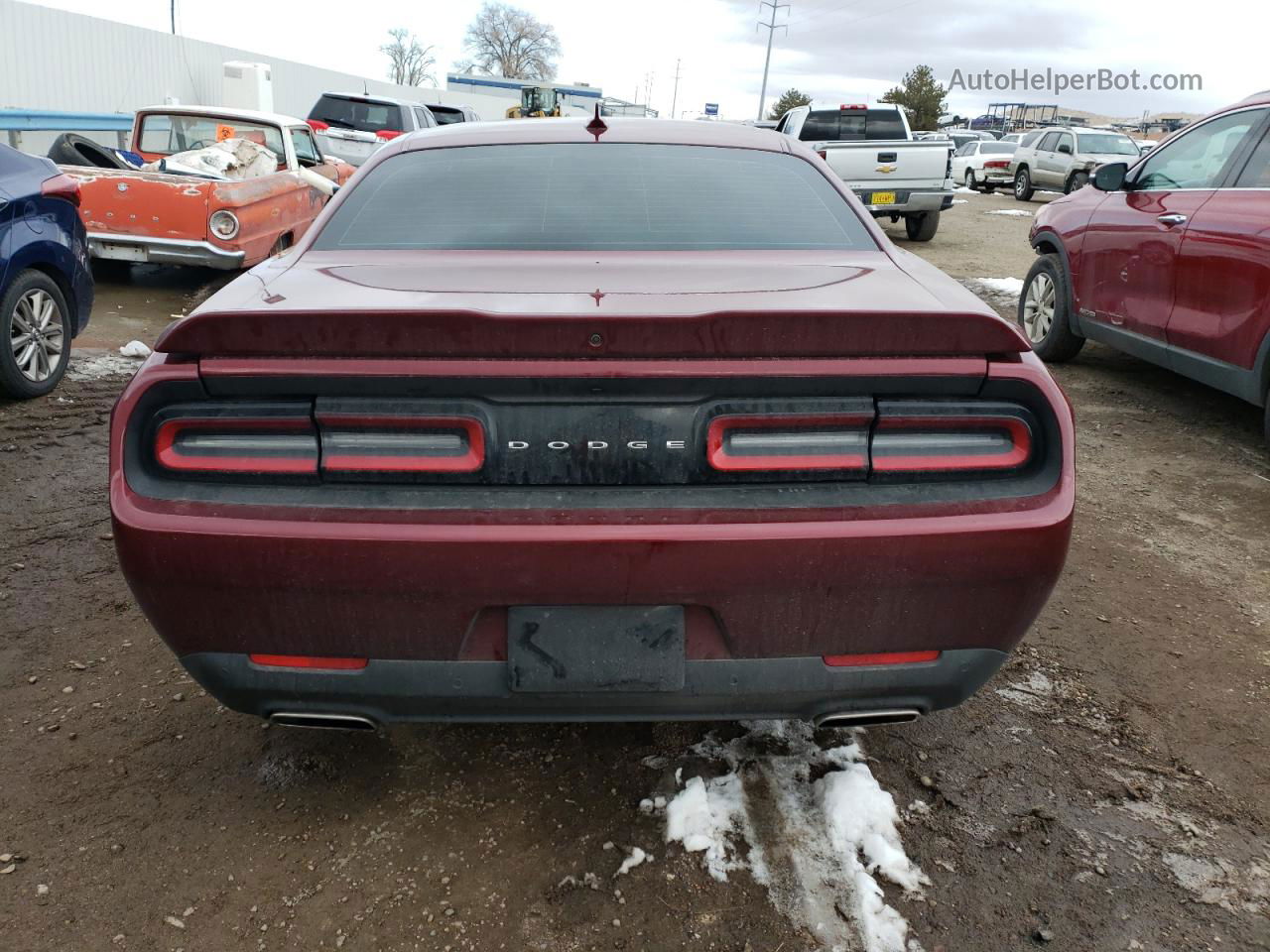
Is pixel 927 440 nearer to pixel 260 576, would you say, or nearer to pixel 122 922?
pixel 260 576

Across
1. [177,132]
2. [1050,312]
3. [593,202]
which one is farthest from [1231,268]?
[177,132]

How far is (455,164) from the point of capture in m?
3.12

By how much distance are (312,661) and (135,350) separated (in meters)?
5.92

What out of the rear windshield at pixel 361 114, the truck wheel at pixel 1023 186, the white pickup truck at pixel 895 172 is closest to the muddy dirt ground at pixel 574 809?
the white pickup truck at pixel 895 172

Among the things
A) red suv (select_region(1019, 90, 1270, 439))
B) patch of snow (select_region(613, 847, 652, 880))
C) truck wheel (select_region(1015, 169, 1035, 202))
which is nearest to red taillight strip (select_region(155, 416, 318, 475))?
patch of snow (select_region(613, 847, 652, 880))

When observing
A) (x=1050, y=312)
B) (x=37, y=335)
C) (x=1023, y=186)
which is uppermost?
(x=1050, y=312)

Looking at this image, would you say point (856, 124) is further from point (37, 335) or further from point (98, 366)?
point (37, 335)

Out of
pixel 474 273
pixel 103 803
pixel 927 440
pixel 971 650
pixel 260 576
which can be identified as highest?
pixel 474 273

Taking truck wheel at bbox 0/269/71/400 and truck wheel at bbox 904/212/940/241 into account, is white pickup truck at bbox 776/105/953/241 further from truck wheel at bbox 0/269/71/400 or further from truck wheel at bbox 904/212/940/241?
truck wheel at bbox 0/269/71/400

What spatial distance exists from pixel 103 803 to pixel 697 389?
75.2 inches

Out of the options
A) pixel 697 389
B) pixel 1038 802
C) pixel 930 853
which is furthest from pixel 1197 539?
pixel 697 389

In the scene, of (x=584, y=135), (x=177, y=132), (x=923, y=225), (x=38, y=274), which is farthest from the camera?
(x=923, y=225)

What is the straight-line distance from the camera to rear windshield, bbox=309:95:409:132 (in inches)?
634

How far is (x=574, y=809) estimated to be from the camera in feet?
8.14
